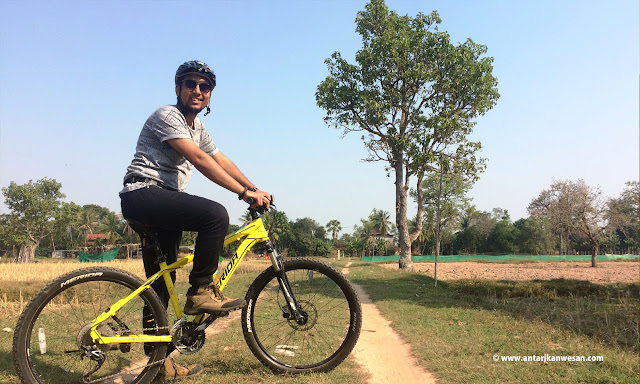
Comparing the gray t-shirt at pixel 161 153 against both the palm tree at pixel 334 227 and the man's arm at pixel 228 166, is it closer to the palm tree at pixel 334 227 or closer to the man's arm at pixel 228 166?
the man's arm at pixel 228 166

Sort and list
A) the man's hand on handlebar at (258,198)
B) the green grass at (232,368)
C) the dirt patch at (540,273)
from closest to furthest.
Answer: the man's hand on handlebar at (258,198), the green grass at (232,368), the dirt patch at (540,273)

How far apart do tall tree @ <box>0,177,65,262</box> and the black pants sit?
59817mm

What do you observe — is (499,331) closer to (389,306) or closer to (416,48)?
(389,306)

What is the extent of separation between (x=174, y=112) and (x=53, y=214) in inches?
2362

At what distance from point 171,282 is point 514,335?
507cm

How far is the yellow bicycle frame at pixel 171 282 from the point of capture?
3146 mm

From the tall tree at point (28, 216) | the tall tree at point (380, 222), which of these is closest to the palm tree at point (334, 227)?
the tall tree at point (380, 222)

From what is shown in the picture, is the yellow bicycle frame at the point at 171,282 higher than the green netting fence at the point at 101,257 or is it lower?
higher

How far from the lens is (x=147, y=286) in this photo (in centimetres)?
Result: 331

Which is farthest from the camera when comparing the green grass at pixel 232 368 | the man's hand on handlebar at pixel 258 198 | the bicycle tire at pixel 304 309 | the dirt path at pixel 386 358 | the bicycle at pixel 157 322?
the dirt path at pixel 386 358

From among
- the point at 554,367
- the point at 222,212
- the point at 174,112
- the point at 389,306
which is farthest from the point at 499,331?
the point at 174,112

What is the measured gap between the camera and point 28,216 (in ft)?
170

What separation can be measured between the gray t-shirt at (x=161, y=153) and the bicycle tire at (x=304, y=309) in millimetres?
1247

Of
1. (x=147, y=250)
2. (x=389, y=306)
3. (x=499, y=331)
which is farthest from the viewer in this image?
(x=389, y=306)
